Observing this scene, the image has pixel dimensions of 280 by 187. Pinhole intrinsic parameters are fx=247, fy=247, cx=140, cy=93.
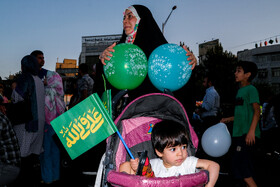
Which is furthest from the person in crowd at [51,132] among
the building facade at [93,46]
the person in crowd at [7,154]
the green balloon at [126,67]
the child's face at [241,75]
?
the building facade at [93,46]

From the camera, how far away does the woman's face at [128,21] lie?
3.21 m

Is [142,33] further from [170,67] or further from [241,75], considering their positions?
[241,75]

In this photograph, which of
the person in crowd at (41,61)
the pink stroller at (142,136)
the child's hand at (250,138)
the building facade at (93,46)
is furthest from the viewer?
the building facade at (93,46)

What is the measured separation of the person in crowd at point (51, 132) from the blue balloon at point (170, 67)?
2.51 meters

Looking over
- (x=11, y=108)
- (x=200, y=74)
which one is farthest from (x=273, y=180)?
(x=200, y=74)

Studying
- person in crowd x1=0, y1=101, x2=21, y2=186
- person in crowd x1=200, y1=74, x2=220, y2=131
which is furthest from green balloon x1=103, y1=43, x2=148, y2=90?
person in crowd x1=200, y1=74, x2=220, y2=131

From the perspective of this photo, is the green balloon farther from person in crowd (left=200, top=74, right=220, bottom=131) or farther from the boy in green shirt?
person in crowd (left=200, top=74, right=220, bottom=131)

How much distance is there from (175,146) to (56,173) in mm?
2995

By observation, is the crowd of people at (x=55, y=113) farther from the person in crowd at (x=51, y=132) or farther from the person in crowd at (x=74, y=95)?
the person in crowd at (x=74, y=95)

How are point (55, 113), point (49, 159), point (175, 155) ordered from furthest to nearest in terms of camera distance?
1. point (55, 113)
2. point (49, 159)
3. point (175, 155)

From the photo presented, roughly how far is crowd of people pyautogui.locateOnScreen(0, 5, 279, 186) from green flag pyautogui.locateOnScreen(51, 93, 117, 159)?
0.48 meters

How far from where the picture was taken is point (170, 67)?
2461 millimetres

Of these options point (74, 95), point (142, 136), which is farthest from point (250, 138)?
point (74, 95)

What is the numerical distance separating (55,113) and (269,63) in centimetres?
5316
